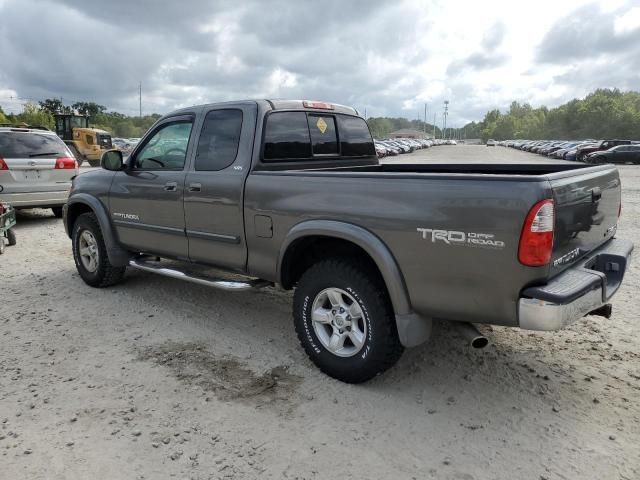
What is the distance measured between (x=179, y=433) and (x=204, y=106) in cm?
279

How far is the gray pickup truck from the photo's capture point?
2811 millimetres

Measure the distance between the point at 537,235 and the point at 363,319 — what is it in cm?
126

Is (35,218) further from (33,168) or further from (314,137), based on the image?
(314,137)

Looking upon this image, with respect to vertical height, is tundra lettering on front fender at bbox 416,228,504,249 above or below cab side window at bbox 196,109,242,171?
below

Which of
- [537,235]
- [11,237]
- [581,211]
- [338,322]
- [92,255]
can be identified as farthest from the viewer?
[11,237]

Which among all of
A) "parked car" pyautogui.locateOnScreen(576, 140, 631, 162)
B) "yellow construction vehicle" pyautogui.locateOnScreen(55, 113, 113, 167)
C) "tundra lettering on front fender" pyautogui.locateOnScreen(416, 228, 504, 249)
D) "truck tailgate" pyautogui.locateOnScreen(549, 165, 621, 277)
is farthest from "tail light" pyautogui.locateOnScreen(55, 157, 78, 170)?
"parked car" pyautogui.locateOnScreen(576, 140, 631, 162)

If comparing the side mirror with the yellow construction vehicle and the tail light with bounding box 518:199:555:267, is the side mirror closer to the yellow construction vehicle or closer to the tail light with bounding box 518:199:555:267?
the tail light with bounding box 518:199:555:267

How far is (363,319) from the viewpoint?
348cm

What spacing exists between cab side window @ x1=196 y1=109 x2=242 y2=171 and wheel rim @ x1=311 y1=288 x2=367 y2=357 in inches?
56.0

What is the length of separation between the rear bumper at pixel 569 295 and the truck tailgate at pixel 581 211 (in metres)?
0.08

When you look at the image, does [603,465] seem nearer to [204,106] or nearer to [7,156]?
[204,106]

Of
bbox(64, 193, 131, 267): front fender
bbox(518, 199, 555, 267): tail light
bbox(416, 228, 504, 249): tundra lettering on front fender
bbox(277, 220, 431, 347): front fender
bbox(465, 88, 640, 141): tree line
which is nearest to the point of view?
bbox(518, 199, 555, 267): tail light

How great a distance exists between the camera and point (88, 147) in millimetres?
27969

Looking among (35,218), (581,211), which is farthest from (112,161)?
(35,218)
